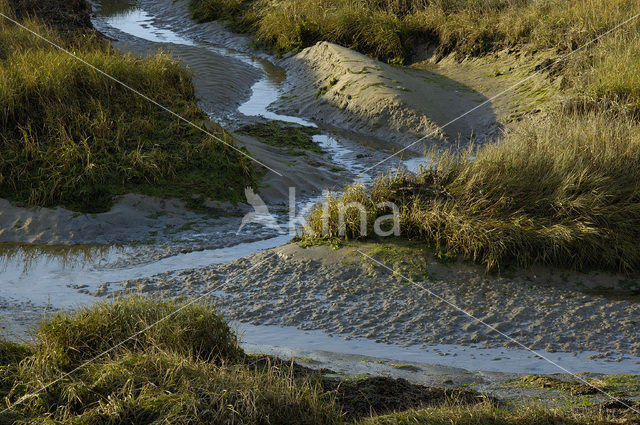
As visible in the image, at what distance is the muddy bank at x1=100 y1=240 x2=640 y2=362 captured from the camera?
5.90 meters

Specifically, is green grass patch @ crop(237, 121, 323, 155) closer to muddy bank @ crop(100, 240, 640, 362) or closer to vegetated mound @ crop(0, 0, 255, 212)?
vegetated mound @ crop(0, 0, 255, 212)

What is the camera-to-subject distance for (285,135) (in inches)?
452

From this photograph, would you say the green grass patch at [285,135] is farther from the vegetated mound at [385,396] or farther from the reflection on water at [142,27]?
the vegetated mound at [385,396]

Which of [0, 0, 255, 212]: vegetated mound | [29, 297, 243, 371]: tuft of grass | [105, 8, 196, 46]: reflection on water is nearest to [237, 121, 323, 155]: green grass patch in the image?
[0, 0, 255, 212]: vegetated mound

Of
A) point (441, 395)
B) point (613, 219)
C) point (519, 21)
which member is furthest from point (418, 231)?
point (519, 21)

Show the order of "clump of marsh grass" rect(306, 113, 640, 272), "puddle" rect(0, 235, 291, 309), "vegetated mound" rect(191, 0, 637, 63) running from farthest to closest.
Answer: "vegetated mound" rect(191, 0, 637, 63) → "clump of marsh grass" rect(306, 113, 640, 272) → "puddle" rect(0, 235, 291, 309)

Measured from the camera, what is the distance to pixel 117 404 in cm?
402

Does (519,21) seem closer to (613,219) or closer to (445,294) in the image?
(613,219)

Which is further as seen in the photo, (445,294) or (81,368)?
(445,294)

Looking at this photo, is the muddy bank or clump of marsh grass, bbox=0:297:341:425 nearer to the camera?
clump of marsh grass, bbox=0:297:341:425

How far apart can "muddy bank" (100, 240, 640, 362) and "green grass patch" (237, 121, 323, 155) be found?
3816mm

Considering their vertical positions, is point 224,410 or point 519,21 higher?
point 519,21

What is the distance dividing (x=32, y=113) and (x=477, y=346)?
610cm

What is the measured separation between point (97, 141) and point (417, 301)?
4.46 metres
